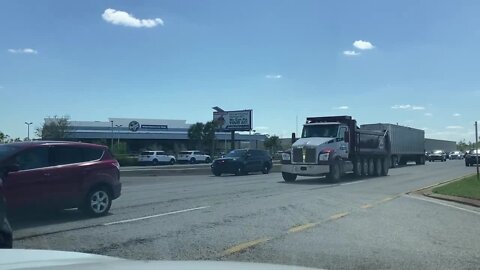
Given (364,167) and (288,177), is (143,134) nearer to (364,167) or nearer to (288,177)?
(364,167)

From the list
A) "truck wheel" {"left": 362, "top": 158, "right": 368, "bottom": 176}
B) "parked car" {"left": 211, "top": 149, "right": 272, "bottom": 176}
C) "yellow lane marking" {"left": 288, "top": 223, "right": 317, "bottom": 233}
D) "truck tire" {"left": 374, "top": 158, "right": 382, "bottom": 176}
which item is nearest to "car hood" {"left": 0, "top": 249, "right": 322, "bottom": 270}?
"yellow lane marking" {"left": 288, "top": 223, "right": 317, "bottom": 233}

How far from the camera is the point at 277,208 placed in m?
14.1

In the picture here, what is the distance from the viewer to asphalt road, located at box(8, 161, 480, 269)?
307 inches

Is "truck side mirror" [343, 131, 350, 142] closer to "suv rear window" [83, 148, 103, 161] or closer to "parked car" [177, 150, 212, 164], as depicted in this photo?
"suv rear window" [83, 148, 103, 161]

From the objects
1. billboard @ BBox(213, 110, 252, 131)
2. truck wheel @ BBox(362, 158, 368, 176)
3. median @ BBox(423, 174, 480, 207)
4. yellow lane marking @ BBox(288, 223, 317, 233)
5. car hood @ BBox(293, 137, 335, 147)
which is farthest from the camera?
billboard @ BBox(213, 110, 252, 131)

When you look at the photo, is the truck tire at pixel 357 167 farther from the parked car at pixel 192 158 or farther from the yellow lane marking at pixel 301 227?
the parked car at pixel 192 158

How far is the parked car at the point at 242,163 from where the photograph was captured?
33.5m

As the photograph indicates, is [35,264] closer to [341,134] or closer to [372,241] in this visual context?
[372,241]

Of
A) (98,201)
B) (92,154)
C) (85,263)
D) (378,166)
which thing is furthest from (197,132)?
(85,263)

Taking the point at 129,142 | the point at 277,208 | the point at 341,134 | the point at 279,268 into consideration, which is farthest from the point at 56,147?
the point at 129,142

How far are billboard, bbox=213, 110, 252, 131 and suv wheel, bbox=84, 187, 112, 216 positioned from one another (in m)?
54.6

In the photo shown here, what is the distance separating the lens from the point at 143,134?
91375 millimetres

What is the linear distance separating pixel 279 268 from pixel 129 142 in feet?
299

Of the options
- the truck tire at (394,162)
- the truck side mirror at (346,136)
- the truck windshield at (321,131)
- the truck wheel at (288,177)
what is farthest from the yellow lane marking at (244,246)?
the truck tire at (394,162)
